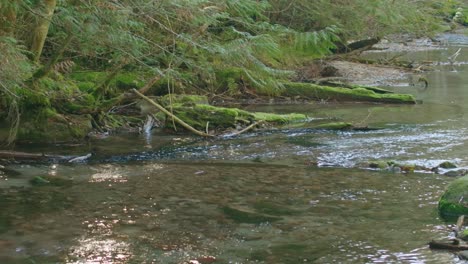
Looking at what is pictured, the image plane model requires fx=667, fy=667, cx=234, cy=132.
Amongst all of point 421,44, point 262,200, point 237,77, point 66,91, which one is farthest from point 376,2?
point 421,44

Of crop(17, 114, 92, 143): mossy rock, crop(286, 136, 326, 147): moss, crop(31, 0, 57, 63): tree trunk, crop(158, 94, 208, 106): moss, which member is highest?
crop(31, 0, 57, 63): tree trunk

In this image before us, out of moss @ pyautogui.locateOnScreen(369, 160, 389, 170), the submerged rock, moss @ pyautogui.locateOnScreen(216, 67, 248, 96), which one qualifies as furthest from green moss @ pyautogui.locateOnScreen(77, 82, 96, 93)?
the submerged rock

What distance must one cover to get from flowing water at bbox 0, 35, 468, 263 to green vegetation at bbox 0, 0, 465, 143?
36.9 inches

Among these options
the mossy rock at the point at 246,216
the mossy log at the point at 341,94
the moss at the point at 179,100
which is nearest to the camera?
the mossy rock at the point at 246,216

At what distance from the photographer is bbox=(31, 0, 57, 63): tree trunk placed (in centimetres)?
973

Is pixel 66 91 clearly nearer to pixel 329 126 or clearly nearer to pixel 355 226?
pixel 329 126

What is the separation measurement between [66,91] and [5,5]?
413cm

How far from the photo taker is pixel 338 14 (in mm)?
21812

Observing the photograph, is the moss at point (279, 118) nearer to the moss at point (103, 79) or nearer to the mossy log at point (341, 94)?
the moss at point (103, 79)

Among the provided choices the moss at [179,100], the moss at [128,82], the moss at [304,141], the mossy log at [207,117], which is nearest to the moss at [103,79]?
the moss at [128,82]

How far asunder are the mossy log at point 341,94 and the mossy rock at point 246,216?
11.0 meters

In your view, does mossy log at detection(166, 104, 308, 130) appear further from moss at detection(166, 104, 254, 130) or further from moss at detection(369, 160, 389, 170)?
moss at detection(369, 160, 389, 170)

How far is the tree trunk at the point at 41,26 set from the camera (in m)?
9.73

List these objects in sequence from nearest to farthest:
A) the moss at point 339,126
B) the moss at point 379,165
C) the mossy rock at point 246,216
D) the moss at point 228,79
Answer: the mossy rock at point 246,216 → the moss at point 379,165 → the moss at point 339,126 → the moss at point 228,79
